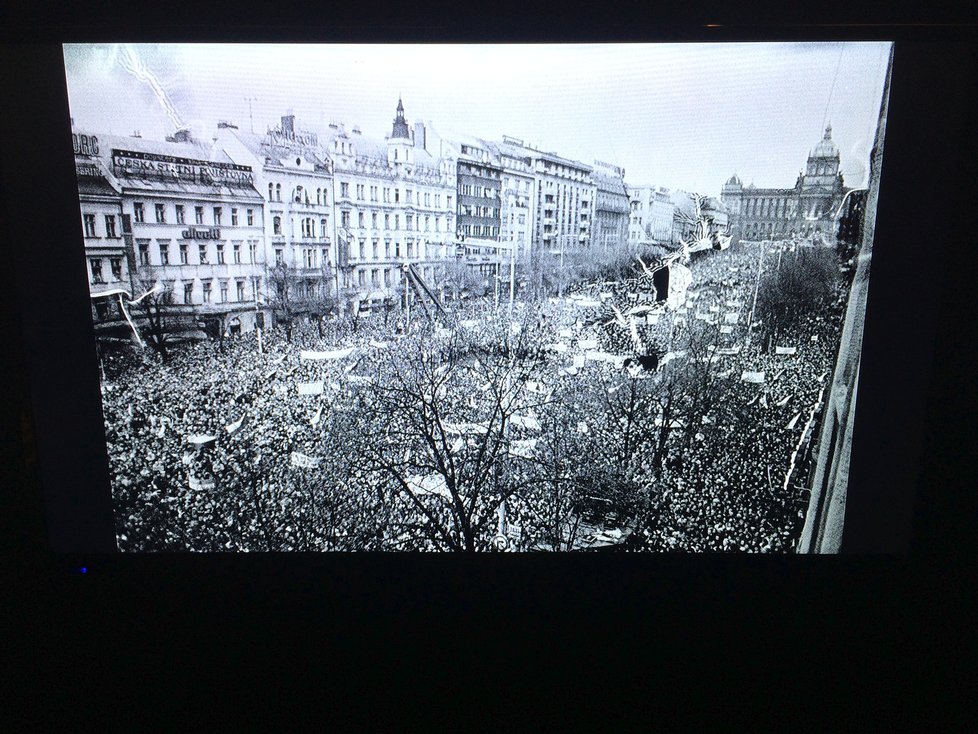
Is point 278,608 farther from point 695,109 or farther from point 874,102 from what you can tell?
point 874,102

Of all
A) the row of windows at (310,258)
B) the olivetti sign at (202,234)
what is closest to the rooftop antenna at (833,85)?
the row of windows at (310,258)

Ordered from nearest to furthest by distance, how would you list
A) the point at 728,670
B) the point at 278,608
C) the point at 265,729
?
the point at 265,729
the point at 728,670
the point at 278,608

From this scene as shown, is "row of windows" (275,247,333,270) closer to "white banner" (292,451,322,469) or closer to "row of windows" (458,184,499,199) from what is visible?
"row of windows" (458,184,499,199)

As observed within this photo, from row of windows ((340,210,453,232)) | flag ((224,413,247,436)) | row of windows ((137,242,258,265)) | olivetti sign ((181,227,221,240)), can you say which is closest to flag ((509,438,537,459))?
row of windows ((340,210,453,232))

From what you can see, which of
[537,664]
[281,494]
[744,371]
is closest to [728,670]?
[537,664]

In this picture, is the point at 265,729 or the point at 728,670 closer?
the point at 265,729

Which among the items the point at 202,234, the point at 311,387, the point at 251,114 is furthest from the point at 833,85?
the point at 202,234
